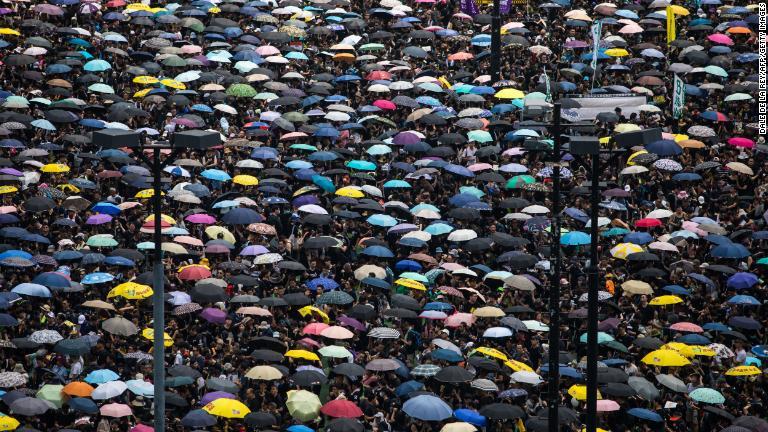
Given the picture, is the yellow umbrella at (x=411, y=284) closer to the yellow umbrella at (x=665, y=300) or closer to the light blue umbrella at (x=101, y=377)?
the yellow umbrella at (x=665, y=300)

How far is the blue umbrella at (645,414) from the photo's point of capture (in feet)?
83.3

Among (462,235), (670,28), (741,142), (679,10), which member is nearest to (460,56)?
(670,28)

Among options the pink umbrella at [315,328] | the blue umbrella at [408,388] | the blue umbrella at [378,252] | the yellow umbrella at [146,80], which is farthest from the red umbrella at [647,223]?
the yellow umbrella at [146,80]

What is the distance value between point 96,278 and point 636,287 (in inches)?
444

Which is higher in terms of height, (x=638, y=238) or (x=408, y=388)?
(x=638, y=238)

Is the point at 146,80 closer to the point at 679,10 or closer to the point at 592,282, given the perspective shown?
the point at 679,10

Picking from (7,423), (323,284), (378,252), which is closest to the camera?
(7,423)

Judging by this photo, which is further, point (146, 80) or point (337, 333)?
point (146, 80)

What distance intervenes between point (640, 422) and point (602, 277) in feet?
18.0

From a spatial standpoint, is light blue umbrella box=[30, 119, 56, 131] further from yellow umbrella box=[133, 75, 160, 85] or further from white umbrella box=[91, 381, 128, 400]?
white umbrella box=[91, 381, 128, 400]

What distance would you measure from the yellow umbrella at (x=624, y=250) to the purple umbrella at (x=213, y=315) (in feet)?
29.6

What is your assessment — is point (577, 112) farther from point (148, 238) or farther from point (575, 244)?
point (148, 238)

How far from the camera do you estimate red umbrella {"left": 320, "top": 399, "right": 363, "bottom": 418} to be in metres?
24.5

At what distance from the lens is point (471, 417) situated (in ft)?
81.5
